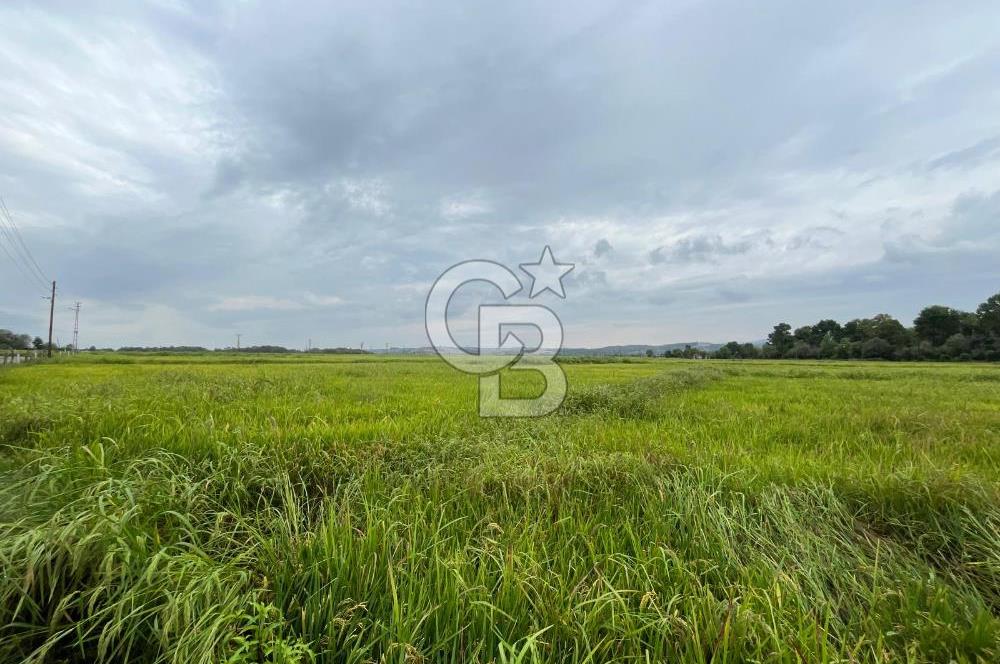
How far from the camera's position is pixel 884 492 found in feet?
11.9

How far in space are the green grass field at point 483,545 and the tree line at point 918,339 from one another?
76967 millimetres

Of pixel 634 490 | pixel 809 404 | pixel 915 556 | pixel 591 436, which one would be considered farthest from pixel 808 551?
pixel 809 404

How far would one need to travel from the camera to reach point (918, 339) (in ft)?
211

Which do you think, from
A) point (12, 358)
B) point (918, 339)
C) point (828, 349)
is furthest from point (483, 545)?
point (918, 339)

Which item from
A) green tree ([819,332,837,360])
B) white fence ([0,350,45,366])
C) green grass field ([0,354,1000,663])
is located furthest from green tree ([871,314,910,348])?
white fence ([0,350,45,366])

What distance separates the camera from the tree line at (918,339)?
5641 cm

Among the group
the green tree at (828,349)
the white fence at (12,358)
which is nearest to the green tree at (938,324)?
the green tree at (828,349)

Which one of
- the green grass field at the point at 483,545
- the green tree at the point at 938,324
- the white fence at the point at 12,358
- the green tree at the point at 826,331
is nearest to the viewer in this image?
the green grass field at the point at 483,545

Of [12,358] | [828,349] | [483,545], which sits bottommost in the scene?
[483,545]

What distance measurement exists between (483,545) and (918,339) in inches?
3570

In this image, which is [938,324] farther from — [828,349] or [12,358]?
[12,358]

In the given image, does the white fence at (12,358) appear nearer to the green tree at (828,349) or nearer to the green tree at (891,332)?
the green tree at (828,349)

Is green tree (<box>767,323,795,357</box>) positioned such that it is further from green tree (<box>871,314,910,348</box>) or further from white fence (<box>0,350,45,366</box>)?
white fence (<box>0,350,45,366</box>)

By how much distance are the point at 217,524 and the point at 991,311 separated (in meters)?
90.4
